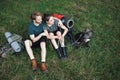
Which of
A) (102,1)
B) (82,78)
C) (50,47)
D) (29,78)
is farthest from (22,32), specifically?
(102,1)

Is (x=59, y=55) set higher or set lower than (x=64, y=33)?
lower

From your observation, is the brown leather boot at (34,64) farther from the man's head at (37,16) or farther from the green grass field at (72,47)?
the man's head at (37,16)

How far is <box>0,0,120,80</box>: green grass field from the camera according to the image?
340 inches

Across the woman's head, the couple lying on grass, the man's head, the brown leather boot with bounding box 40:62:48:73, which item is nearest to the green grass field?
the brown leather boot with bounding box 40:62:48:73

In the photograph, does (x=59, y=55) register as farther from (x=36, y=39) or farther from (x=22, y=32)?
(x=22, y=32)

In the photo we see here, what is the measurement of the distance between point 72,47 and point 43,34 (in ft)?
4.08

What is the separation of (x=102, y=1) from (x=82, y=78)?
4490 mm

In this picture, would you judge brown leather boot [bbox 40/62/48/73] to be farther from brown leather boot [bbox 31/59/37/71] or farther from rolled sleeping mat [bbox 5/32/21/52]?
rolled sleeping mat [bbox 5/32/21/52]

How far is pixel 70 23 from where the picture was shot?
9.62m

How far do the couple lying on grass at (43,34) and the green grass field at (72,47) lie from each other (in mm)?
259

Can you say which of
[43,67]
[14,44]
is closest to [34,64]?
[43,67]

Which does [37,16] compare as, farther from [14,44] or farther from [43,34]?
[14,44]

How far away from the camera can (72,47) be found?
9.52m

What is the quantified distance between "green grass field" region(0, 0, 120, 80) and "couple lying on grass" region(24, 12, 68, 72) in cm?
26
